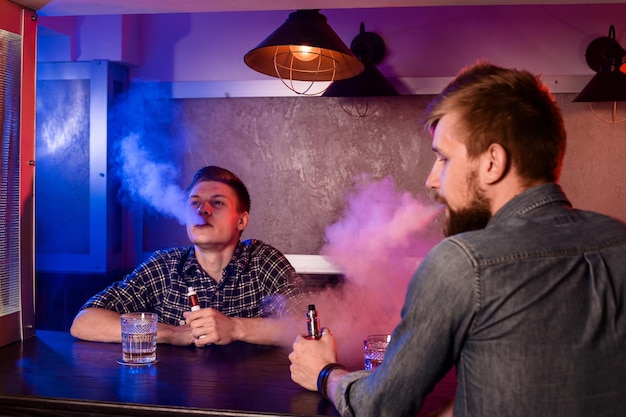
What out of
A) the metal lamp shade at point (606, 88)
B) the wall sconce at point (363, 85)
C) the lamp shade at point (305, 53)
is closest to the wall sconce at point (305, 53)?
the lamp shade at point (305, 53)

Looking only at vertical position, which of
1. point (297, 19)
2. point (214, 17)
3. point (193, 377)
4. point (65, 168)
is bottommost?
point (193, 377)

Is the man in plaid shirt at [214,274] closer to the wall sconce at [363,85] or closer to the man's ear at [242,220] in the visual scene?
the man's ear at [242,220]

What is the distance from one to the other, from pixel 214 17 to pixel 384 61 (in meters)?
1.36

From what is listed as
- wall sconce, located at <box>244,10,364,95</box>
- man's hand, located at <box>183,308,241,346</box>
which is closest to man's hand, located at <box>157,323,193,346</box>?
man's hand, located at <box>183,308,241,346</box>

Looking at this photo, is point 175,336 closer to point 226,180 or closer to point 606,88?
point 226,180

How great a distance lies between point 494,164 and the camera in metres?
1.40

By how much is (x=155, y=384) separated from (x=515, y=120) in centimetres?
123

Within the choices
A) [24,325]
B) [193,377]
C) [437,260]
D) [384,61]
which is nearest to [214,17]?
[384,61]

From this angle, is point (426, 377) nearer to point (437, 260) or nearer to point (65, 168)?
point (437, 260)

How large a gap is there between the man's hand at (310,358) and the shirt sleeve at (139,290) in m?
1.20

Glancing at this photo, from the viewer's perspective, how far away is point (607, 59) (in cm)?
414

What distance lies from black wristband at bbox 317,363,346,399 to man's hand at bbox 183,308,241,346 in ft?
2.30

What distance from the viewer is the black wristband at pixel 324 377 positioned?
1.76 m

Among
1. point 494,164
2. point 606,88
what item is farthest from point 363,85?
point 494,164
